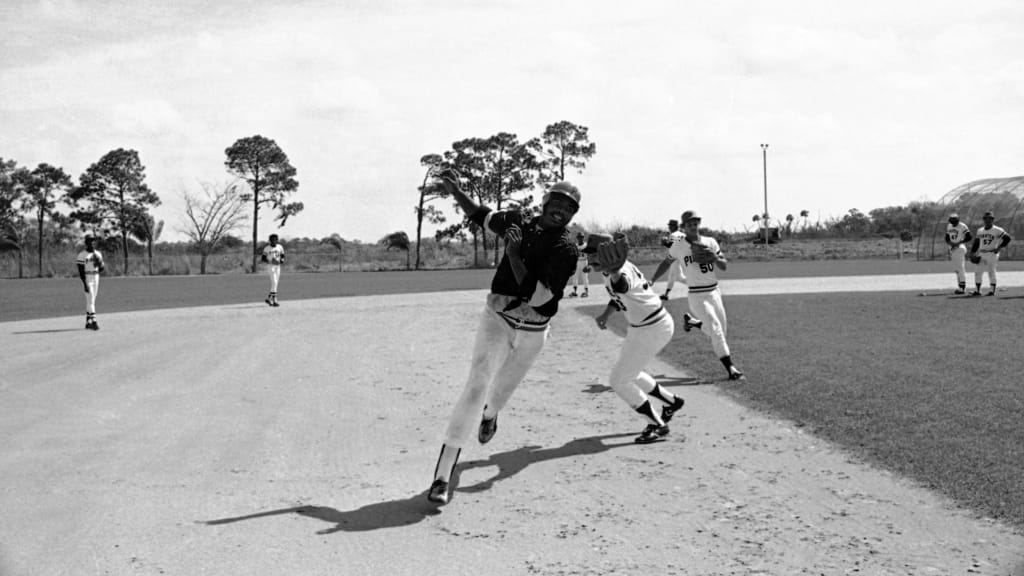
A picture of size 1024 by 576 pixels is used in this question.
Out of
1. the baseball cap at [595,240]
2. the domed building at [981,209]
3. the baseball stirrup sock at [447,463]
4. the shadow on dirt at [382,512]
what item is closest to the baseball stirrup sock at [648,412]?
the shadow on dirt at [382,512]

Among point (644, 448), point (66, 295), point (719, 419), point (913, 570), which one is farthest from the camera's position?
point (66, 295)

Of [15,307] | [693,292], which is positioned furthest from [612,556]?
[15,307]

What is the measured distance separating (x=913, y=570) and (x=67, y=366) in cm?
1202

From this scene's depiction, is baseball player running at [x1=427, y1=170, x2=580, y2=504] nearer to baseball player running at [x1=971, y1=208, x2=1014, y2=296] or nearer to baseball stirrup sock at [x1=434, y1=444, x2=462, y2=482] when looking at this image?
baseball stirrup sock at [x1=434, y1=444, x2=462, y2=482]

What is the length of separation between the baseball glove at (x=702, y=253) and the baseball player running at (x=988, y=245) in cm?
1546

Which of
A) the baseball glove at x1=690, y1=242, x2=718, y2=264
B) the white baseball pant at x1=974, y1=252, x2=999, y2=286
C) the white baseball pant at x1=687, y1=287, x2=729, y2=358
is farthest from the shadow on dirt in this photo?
the white baseball pant at x1=974, y1=252, x2=999, y2=286

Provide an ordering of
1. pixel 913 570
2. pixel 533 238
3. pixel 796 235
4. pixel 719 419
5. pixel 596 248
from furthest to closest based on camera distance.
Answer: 1. pixel 796 235
2. pixel 719 419
3. pixel 596 248
4. pixel 533 238
5. pixel 913 570

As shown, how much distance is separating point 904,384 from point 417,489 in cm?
652

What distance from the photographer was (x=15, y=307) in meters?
27.8

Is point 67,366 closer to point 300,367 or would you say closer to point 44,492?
point 300,367

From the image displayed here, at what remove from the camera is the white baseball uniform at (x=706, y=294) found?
37.6 ft

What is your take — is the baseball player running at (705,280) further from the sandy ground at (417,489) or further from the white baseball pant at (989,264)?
the white baseball pant at (989,264)

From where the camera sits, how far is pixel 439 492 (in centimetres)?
626

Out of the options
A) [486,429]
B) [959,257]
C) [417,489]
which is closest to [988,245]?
[959,257]
